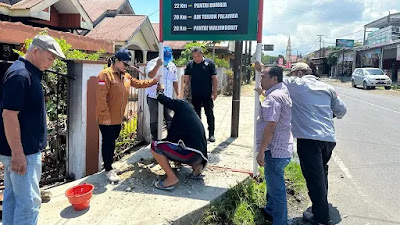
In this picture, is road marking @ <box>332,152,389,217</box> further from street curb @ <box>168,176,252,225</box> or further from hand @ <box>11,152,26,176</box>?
hand @ <box>11,152,26,176</box>

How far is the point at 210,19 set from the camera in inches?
182

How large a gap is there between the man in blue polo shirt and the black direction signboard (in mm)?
2466

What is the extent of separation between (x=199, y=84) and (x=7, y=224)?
3.88 m

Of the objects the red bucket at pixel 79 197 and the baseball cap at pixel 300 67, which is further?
the baseball cap at pixel 300 67

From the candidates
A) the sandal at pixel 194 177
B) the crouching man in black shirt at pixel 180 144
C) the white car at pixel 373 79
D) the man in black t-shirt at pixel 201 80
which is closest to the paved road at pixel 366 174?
the sandal at pixel 194 177

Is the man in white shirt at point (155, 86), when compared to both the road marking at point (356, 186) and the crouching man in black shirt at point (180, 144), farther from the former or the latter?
the road marking at point (356, 186)

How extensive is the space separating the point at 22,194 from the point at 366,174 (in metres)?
4.98

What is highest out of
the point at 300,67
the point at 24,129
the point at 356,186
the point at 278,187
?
the point at 300,67

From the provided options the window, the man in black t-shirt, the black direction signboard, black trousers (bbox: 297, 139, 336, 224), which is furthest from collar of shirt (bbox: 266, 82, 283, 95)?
the window

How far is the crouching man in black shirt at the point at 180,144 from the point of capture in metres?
3.99

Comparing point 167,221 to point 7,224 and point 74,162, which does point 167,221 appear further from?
point 74,162

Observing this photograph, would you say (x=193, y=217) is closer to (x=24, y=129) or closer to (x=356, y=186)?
(x=24, y=129)

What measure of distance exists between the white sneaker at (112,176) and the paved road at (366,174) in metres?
2.69

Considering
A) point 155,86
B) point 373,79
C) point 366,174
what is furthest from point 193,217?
point 373,79
